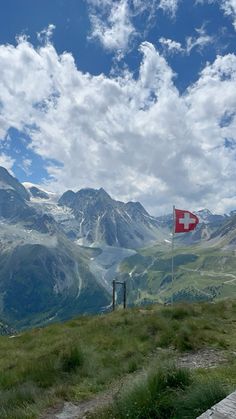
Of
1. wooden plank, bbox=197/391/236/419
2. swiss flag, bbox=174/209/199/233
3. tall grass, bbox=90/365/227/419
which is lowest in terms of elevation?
tall grass, bbox=90/365/227/419

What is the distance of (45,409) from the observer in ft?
32.7

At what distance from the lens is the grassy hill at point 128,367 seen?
8.06m

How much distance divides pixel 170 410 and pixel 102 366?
619 centimetres

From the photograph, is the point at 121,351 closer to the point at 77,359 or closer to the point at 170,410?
the point at 77,359

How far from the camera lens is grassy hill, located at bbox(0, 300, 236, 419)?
8.06 meters

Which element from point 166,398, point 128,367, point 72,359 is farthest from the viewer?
point 72,359

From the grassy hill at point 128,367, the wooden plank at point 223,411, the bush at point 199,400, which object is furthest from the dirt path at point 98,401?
the wooden plank at point 223,411

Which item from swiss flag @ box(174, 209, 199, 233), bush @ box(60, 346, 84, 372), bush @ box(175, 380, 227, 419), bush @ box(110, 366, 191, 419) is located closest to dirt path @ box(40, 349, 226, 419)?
bush @ box(110, 366, 191, 419)

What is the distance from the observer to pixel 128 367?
508 inches

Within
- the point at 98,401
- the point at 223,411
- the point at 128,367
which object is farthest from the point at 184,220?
the point at 223,411

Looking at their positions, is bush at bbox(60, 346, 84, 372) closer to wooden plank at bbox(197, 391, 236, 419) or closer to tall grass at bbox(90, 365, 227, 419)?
tall grass at bbox(90, 365, 227, 419)

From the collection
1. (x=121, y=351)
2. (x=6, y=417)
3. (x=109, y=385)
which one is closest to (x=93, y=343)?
(x=121, y=351)

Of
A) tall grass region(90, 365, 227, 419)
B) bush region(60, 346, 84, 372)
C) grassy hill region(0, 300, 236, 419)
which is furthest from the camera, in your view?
bush region(60, 346, 84, 372)

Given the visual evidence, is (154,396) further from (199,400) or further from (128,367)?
(128,367)
